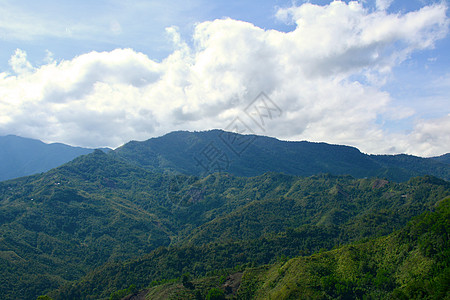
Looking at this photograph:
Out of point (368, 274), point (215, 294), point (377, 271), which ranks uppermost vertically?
point (377, 271)

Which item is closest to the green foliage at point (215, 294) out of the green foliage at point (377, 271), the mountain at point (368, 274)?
the mountain at point (368, 274)

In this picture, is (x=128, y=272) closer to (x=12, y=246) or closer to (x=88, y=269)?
(x=88, y=269)

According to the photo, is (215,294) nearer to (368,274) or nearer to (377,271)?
(368,274)

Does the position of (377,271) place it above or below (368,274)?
above

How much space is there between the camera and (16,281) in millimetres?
150125

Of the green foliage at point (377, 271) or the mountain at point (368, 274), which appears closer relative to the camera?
the green foliage at point (377, 271)

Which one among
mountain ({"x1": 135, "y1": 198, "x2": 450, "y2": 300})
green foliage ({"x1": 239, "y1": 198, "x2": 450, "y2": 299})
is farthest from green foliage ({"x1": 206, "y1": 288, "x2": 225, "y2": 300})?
green foliage ({"x1": 239, "y1": 198, "x2": 450, "y2": 299})

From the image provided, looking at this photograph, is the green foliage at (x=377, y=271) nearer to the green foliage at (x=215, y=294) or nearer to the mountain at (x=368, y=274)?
the mountain at (x=368, y=274)

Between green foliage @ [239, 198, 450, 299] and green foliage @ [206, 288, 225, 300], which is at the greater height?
green foliage @ [239, 198, 450, 299]

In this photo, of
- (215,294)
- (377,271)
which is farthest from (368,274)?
(215,294)

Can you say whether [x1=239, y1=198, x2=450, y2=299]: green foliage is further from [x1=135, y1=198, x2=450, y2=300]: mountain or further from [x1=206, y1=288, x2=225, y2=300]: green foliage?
[x1=206, y1=288, x2=225, y2=300]: green foliage

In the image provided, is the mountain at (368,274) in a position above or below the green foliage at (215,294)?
above

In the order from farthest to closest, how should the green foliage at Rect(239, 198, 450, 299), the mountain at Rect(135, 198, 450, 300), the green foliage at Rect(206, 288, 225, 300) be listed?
the green foliage at Rect(206, 288, 225, 300) < the mountain at Rect(135, 198, 450, 300) < the green foliage at Rect(239, 198, 450, 299)

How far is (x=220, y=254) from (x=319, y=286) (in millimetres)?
88423
